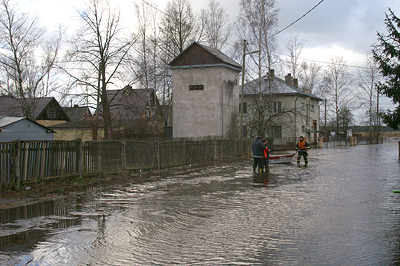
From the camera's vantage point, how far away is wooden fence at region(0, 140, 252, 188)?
12453 millimetres

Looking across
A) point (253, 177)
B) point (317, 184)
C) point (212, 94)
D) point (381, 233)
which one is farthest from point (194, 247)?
point (212, 94)

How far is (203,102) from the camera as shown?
3803cm

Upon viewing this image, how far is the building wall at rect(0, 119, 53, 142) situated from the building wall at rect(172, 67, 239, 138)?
16597 mm

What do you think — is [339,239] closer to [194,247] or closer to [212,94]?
[194,247]

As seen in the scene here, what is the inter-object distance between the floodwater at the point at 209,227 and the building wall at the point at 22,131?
9.54m

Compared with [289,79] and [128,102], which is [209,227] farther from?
[289,79]

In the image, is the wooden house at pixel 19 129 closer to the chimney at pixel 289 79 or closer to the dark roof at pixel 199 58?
the dark roof at pixel 199 58

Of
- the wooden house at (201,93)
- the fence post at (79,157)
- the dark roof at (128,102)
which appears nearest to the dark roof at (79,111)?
the dark roof at (128,102)

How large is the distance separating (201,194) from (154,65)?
31.8 metres

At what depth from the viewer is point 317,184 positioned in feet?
50.0

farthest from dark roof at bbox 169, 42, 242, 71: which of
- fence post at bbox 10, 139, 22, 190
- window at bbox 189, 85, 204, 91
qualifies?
fence post at bbox 10, 139, 22, 190

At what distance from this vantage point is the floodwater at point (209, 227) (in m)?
6.12

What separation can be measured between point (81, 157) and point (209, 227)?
8.75 metres

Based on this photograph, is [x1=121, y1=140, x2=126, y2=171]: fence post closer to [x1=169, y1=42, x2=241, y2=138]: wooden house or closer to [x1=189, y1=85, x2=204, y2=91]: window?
[x1=169, y1=42, x2=241, y2=138]: wooden house
